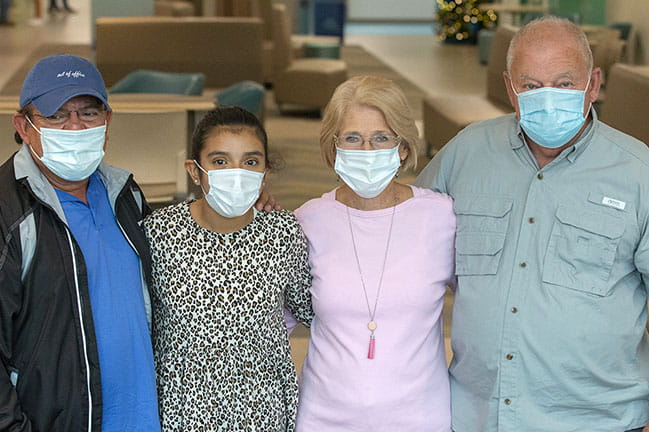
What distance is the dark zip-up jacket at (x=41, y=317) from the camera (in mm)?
1974

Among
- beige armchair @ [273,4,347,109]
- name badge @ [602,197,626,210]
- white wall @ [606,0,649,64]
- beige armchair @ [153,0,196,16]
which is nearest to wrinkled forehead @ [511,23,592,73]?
name badge @ [602,197,626,210]

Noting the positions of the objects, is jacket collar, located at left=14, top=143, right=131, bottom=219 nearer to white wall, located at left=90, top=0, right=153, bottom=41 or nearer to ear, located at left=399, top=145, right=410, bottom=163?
ear, located at left=399, top=145, right=410, bottom=163

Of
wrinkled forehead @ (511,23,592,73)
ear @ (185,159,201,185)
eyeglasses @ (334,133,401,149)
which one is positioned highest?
wrinkled forehead @ (511,23,592,73)

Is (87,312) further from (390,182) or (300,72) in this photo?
(300,72)

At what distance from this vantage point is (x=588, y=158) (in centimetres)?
228

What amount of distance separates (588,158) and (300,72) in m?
7.85

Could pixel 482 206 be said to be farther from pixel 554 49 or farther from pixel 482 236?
pixel 554 49

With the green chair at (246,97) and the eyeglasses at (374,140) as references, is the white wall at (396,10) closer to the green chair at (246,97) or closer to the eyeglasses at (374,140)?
the green chair at (246,97)

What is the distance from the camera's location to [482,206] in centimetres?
237

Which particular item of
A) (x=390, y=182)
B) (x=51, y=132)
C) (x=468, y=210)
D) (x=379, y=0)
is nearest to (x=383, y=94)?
(x=390, y=182)

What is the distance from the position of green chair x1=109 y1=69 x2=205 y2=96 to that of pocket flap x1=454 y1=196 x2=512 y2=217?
435cm

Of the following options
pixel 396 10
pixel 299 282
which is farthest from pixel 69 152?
pixel 396 10

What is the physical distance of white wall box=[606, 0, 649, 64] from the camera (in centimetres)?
1155

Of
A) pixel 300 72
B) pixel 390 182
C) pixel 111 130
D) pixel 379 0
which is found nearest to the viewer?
pixel 390 182
